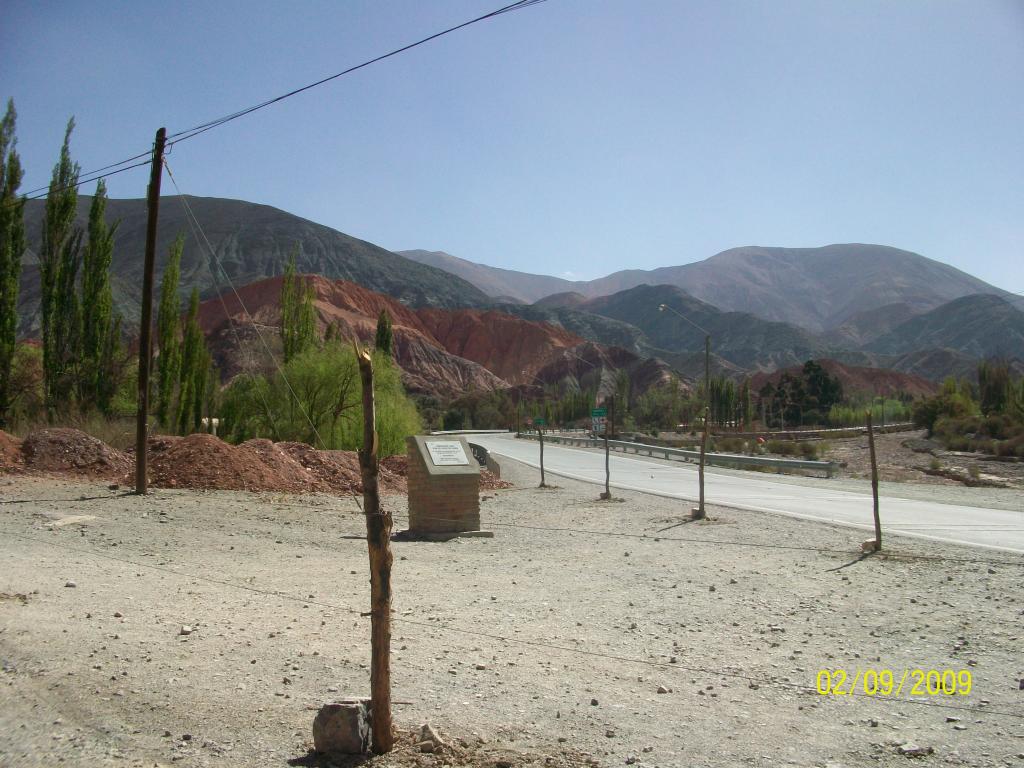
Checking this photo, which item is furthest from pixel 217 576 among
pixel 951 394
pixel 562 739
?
pixel 951 394

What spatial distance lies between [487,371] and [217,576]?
13050 centimetres

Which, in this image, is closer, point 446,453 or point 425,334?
point 446,453

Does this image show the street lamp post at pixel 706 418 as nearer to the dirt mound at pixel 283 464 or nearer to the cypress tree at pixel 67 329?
the dirt mound at pixel 283 464

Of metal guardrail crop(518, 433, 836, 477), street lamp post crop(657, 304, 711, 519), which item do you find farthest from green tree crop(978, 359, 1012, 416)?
street lamp post crop(657, 304, 711, 519)

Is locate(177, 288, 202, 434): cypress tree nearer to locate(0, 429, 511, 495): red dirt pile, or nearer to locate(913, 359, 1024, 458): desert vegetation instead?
locate(0, 429, 511, 495): red dirt pile

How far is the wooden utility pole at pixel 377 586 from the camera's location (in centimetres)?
464

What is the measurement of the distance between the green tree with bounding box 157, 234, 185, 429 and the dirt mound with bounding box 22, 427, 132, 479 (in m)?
14.8

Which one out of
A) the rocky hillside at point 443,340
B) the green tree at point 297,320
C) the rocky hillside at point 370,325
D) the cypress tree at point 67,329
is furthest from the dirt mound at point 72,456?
the rocky hillside at point 370,325

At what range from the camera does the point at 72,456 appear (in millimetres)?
20281

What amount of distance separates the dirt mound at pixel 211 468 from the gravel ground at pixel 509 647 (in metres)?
5.95

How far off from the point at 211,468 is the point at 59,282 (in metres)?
17.7

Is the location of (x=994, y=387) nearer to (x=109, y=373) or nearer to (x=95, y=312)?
(x=109, y=373)

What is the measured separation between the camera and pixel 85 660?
19.4 ft
